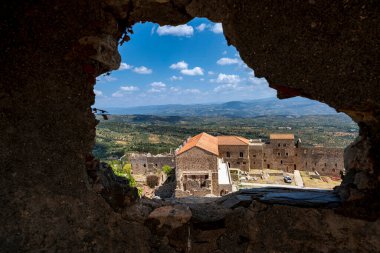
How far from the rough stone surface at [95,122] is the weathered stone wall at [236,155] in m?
30.4

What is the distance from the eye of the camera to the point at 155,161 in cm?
3481

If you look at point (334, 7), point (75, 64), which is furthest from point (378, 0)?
point (75, 64)

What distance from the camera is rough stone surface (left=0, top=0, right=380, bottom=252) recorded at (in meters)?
2.58

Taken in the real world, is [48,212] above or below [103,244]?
above

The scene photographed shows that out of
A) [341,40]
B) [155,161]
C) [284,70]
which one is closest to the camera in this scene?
[341,40]

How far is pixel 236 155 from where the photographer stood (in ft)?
110

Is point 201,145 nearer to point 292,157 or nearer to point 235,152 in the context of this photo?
point 235,152

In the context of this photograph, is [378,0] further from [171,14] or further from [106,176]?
[106,176]

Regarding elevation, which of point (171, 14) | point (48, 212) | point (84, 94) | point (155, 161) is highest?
point (171, 14)

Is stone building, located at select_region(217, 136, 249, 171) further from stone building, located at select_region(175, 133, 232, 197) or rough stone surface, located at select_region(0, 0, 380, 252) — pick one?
rough stone surface, located at select_region(0, 0, 380, 252)

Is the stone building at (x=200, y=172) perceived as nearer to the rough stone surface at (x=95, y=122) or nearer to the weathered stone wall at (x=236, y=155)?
the weathered stone wall at (x=236, y=155)

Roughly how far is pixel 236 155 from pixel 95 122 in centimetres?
3144

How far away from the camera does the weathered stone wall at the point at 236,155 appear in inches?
1316

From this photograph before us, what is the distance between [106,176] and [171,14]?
84.8 inches
